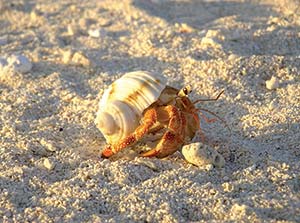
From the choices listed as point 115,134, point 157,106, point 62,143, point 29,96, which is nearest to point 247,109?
point 157,106

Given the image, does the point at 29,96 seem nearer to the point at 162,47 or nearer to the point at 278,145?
the point at 162,47

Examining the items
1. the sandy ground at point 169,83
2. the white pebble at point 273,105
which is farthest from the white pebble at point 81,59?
the white pebble at point 273,105

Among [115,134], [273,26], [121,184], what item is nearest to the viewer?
[121,184]

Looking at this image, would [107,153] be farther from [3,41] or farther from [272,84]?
[3,41]

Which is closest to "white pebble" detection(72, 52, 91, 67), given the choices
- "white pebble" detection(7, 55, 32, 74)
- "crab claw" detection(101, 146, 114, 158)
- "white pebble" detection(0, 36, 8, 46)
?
"white pebble" detection(7, 55, 32, 74)

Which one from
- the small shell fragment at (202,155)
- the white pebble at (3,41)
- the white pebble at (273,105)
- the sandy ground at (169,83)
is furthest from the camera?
the white pebble at (3,41)

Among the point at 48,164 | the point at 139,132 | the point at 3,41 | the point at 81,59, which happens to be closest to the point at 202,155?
the point at 139,132

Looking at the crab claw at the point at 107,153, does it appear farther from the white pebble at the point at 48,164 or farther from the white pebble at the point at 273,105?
the white pebble at the point at 273,105

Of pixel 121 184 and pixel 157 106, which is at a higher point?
pixel 157 106
